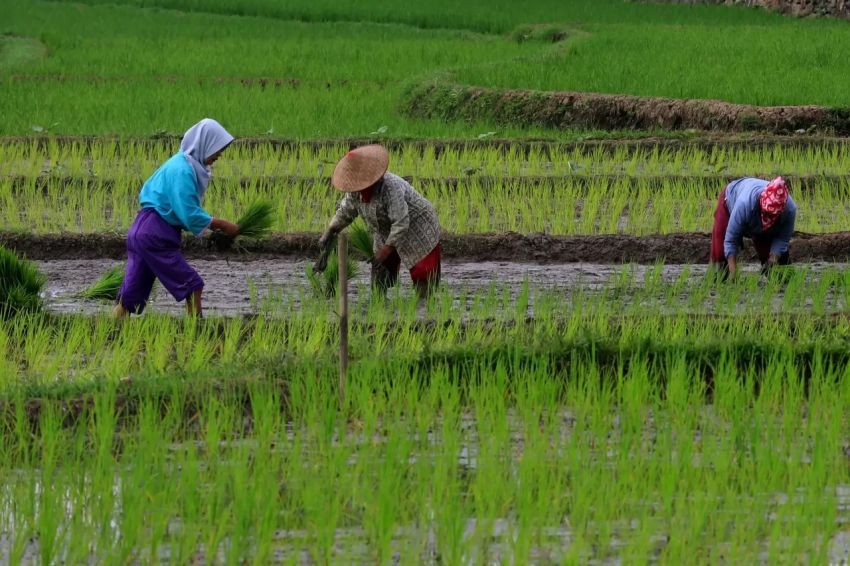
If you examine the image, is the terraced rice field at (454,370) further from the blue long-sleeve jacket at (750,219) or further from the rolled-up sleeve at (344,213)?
the rolled-up sleeve at (344,213)

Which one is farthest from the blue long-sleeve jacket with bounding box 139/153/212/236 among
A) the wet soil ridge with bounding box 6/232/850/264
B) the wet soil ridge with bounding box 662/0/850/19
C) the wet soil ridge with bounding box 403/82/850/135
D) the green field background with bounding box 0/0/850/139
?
the wet soil ridge with bounding box 662/0/850/19

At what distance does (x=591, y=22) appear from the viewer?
62.6 ft

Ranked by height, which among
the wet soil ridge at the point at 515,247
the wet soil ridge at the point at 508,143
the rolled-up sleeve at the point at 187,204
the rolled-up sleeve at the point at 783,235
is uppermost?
the rolled-up sleeve at the point at 187,204

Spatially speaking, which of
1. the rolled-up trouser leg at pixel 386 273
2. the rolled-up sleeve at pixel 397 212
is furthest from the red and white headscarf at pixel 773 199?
the rolled-up trouser leg at pixel 386 273

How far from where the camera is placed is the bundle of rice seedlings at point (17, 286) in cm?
604

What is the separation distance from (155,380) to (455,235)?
130 inches

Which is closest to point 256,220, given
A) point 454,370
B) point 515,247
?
point 515,247

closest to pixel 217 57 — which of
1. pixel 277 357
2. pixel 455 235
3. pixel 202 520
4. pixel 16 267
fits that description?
pixel 455 235

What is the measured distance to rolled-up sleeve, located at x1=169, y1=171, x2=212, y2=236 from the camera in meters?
5.96

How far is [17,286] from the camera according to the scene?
6.08 m

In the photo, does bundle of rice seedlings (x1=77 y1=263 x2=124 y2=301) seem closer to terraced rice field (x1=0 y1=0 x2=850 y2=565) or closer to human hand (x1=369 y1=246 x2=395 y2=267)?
terraced rice field (x1=0 y1=0 x2=850 y2=565)

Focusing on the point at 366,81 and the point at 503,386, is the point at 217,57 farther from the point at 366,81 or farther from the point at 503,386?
the point at 503,386

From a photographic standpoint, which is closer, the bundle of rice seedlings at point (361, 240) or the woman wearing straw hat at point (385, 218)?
the woman wearing straw hat at point (385, 218)

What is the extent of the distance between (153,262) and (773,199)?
2.67 meters
